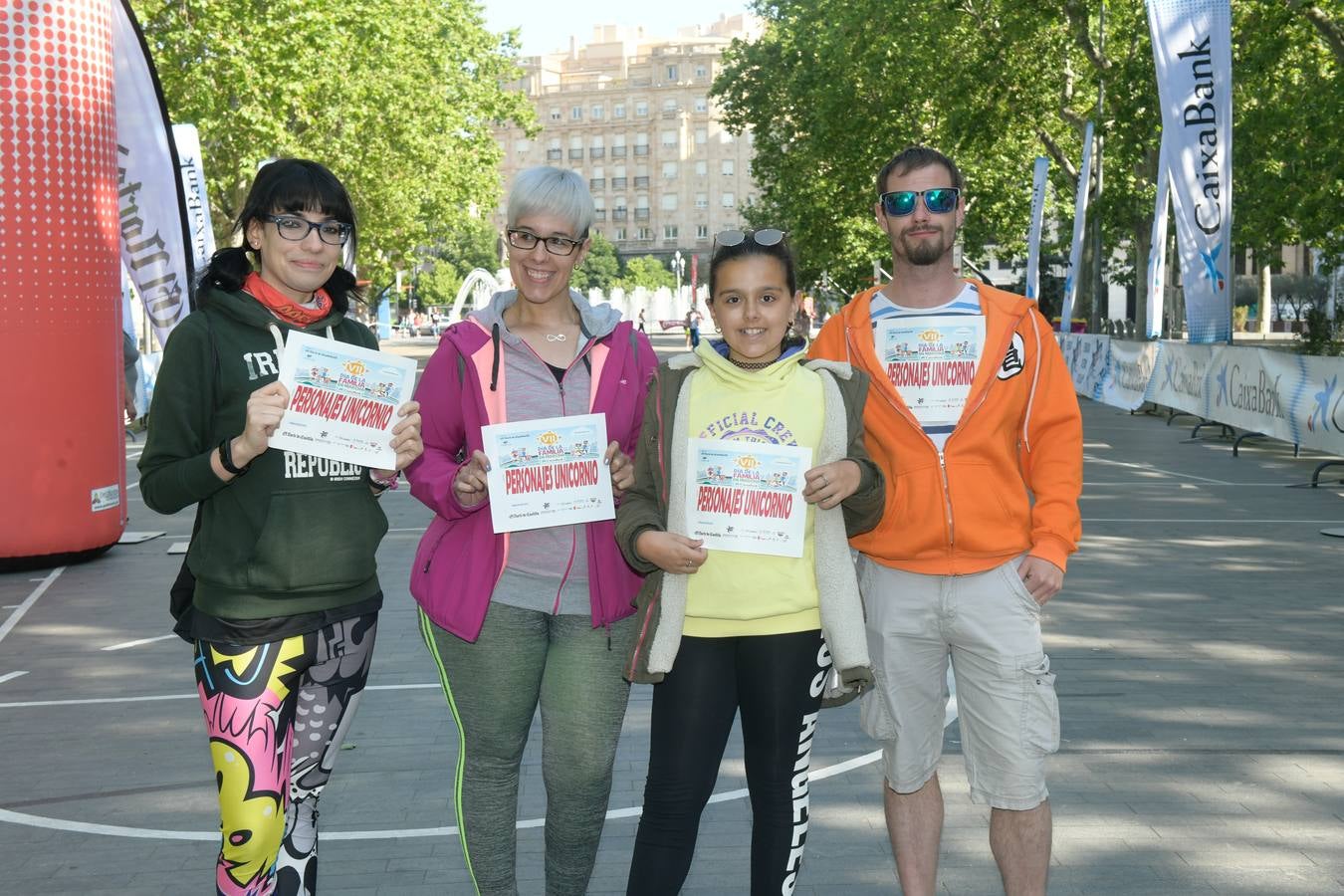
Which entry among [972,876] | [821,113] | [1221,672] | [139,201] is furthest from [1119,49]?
[972,876]

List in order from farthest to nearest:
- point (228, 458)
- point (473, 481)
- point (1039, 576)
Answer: point (1039, 576), point (473, 481), point (228, 458)

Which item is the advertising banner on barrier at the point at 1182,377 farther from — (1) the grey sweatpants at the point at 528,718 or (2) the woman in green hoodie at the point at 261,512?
(2) the woman in green hoodie at the point at 261,512

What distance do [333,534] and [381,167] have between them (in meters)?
44.3

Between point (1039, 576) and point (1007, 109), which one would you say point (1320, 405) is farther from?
point (1007, 109)

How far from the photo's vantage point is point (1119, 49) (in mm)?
37875

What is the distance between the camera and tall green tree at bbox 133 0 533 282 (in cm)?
3228

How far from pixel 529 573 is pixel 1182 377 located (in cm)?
2235

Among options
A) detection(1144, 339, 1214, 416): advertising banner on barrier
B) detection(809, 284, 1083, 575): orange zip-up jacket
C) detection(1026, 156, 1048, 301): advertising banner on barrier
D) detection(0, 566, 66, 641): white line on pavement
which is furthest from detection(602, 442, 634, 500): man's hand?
detection(1026, 156, 1048, 301): advertising banner on barrier

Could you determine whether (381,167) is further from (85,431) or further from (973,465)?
(973,465)

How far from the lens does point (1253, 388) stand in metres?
19.8

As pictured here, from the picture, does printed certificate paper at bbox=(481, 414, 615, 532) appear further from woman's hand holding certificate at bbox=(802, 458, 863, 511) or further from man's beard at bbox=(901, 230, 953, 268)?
man's beard at bbox=(901, 230, 953, 268)

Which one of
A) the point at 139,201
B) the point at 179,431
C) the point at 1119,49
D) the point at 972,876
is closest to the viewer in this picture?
the point at 179,431

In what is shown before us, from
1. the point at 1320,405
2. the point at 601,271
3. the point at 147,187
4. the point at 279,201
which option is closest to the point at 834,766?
the point at 279,201

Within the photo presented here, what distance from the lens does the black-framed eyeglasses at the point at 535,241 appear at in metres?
3.98
